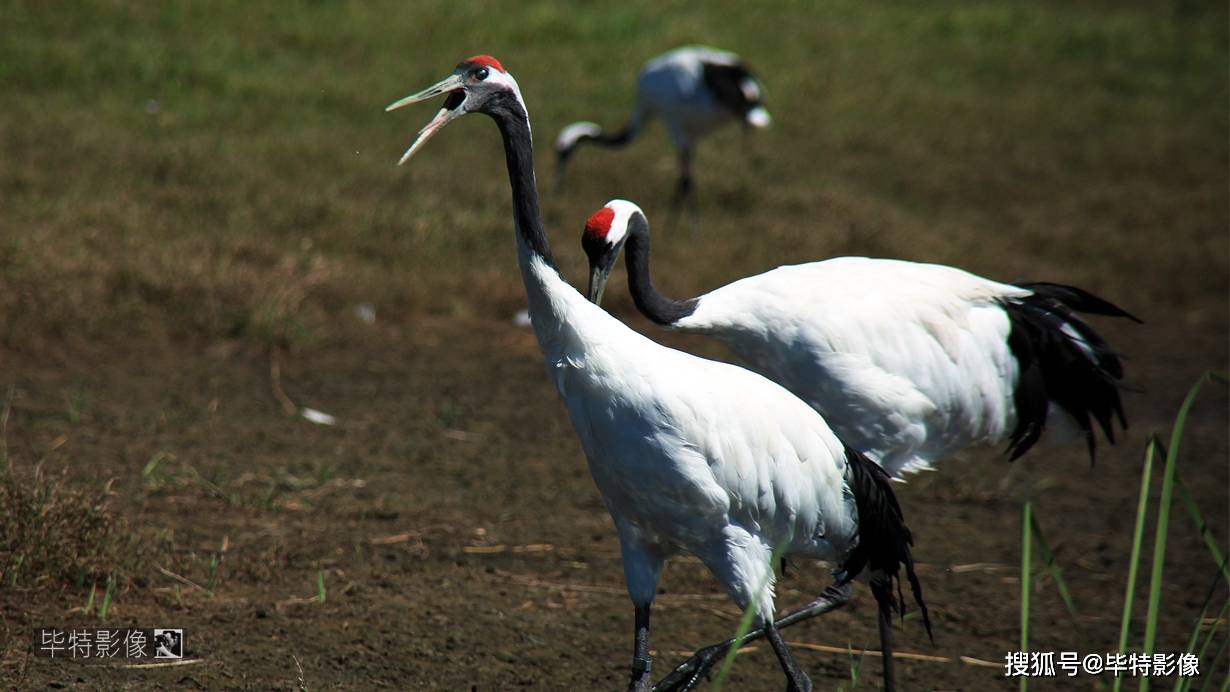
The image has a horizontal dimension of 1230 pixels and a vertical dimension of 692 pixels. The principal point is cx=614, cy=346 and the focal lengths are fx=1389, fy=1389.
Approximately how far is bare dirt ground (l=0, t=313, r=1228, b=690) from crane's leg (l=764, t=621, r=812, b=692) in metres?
0.54

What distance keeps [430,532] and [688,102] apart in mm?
6132

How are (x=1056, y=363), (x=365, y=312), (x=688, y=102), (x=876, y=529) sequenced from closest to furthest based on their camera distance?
(x=876, y=529) < (x=1056, y=363) < (x=365, y=312) < (x=688, y=102)

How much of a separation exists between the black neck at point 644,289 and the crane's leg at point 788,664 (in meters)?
0.98

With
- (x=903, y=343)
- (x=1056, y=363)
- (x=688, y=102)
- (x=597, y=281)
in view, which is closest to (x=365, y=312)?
(x=597, y=281)

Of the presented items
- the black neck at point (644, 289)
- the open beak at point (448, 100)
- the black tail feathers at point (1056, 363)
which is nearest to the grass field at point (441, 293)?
the black tail feathers at point (1056, 363)

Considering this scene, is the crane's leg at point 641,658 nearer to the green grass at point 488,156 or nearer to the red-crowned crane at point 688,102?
the green grass at point 488,156

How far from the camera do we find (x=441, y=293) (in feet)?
24.5

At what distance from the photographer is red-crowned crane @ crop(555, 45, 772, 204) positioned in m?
10.1

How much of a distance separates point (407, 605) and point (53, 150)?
521 centimetres

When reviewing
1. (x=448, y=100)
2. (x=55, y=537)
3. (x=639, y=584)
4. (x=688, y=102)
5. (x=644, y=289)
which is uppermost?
(x=448, y=100)

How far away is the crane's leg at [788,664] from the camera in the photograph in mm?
3369

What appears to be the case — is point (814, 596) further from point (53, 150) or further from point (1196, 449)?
point (53, 150)

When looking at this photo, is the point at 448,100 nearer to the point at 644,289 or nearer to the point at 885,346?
the point at 644,289

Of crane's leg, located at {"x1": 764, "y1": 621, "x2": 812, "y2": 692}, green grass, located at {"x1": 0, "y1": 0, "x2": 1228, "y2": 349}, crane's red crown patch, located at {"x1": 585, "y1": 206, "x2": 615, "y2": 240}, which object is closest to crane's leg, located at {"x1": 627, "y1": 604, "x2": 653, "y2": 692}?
crane's leg, located at {"x1": 764, "y1": 621, "x2": 812, "y2": 692}
